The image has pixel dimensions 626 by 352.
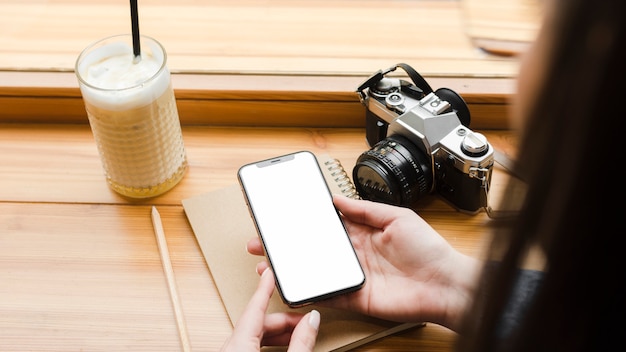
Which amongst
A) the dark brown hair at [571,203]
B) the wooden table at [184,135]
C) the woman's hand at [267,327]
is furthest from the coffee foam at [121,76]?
the dark brown hair at [571,203]

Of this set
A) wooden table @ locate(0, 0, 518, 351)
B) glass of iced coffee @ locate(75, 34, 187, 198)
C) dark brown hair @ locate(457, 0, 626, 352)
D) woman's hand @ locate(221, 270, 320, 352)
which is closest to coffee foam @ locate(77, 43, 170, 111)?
glass of iced coffee @ locate(75, 34, 187, 198)

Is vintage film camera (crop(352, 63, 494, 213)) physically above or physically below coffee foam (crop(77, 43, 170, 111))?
below

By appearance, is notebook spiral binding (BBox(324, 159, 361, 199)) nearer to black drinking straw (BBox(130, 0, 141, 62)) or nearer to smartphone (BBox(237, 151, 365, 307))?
smartphone (BBox(237, 151, 365, 307))

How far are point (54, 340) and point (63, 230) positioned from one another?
0.15 m

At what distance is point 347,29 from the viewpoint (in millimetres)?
1037

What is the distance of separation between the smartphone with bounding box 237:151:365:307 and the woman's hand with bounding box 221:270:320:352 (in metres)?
0.02

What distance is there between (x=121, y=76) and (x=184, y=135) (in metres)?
0.18

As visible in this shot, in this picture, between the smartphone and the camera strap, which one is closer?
the smartphone

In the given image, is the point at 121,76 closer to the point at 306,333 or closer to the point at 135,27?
the point at 135,27

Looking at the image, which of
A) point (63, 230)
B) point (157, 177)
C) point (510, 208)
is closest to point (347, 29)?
point (157, 177)

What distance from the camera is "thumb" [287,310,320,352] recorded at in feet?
2.34

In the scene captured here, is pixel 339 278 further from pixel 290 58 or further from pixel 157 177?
pixel 290 58

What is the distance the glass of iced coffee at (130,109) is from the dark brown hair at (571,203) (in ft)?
1.47

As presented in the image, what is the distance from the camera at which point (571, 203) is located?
41 centimetres
